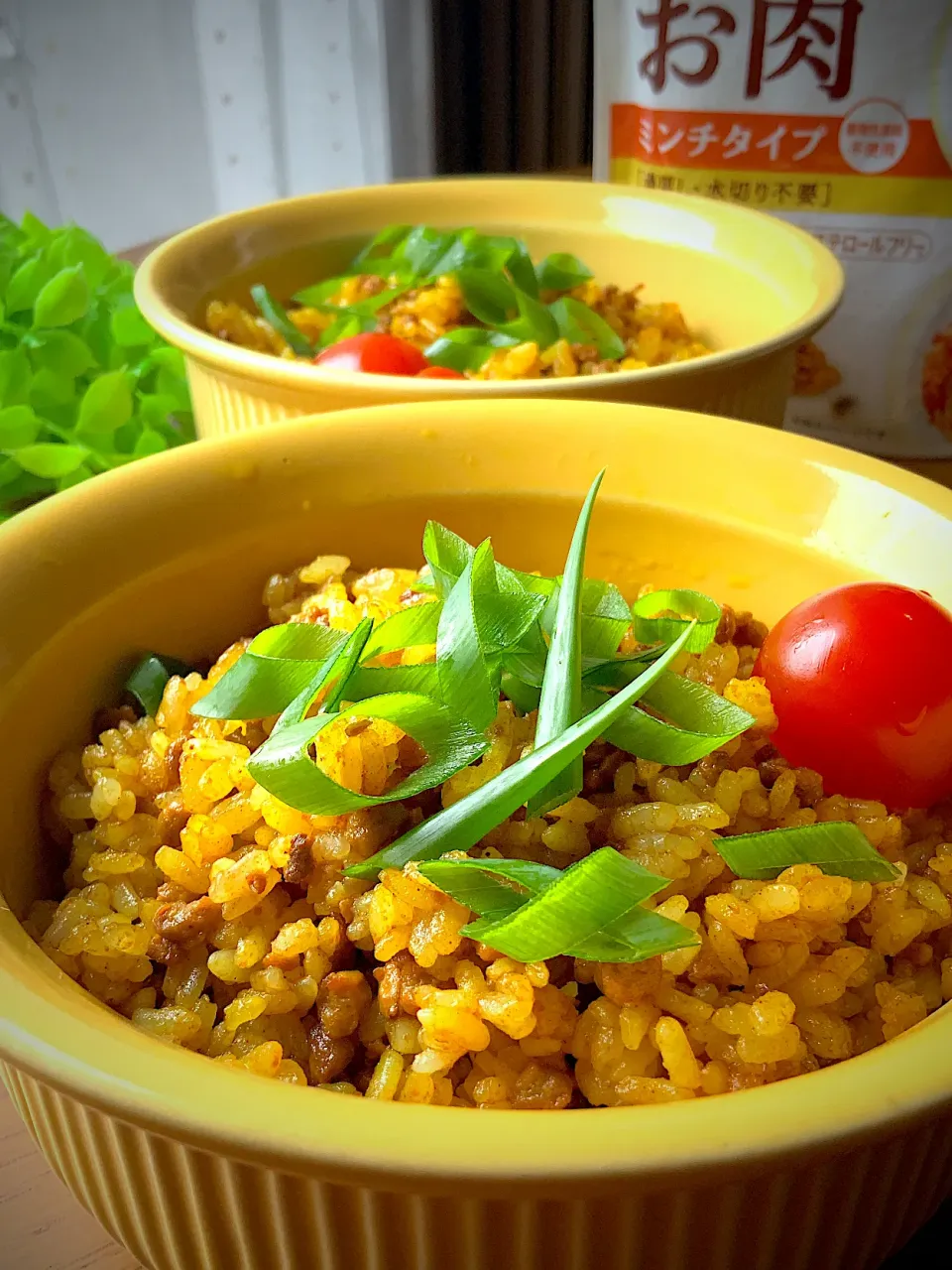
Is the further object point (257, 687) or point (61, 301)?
point (61, 301)

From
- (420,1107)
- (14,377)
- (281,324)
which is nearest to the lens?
(420,1107)

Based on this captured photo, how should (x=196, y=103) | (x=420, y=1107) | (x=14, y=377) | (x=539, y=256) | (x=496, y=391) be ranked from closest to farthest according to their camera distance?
(x=420, y=1107)
(x=496, y=391)
(x=14, y=377)
(x=539, y=256)
(x=196, y=103)

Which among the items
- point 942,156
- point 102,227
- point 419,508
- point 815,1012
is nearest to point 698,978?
point 815,1012

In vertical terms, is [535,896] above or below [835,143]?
below

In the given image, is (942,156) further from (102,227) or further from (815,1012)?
(102,227)

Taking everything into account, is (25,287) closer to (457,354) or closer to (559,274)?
(457,354)

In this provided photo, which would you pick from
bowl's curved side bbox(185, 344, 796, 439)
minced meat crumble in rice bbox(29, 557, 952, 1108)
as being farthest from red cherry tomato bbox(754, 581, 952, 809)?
bowl's curved side bbox(185, 344, 796, 439)

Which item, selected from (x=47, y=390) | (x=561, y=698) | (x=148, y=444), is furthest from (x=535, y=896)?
(x=47, y=390)

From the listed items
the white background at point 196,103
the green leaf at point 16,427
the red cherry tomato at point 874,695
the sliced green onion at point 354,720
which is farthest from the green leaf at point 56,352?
the white background at point 196,103
